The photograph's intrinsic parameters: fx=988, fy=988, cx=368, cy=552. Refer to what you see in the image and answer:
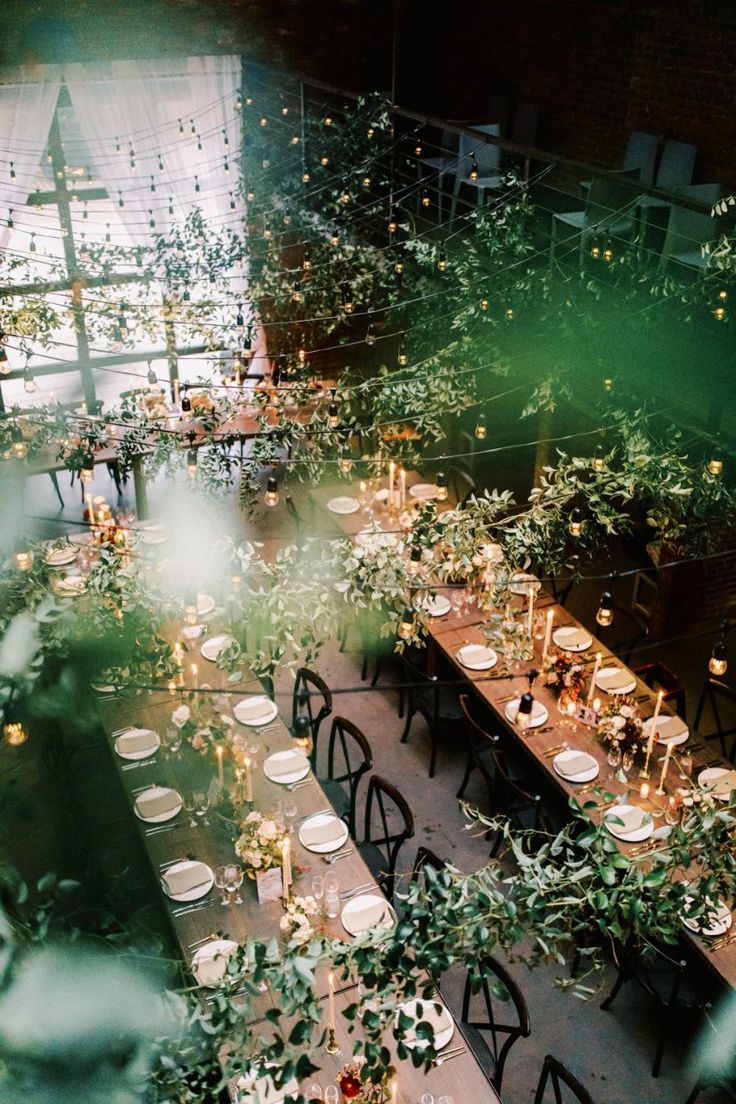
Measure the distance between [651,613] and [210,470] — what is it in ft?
11.5

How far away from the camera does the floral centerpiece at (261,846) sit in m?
4.28

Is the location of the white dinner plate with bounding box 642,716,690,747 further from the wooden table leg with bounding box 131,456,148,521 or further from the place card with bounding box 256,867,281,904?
the wooden table leg with bounding box 131,456,148,521

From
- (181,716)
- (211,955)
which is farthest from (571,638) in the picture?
(211,955)

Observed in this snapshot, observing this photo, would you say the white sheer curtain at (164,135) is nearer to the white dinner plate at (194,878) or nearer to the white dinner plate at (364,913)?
the white dinner plate at (194,878)

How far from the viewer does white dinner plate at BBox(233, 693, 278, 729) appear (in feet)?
17.7

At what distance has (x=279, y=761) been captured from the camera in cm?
508

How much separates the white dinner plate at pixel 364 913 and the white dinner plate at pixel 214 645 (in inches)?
74.3

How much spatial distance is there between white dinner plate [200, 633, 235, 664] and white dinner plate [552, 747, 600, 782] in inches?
77.8

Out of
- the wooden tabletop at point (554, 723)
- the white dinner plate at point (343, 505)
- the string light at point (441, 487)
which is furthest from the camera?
the white dinner plate at point (343, 505)

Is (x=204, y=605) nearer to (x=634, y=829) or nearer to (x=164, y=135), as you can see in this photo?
(x=634, y=829)

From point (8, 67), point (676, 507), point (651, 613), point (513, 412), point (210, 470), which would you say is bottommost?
point (651, 613)

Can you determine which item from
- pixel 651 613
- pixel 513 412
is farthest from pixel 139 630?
pixel 513 412

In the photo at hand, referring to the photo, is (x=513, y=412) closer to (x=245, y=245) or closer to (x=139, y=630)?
(x=245, y=245)

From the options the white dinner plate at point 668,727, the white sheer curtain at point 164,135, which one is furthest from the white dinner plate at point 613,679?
the white sheer curtain at point 164,135
